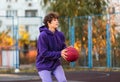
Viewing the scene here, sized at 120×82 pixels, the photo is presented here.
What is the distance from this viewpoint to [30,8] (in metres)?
63.6

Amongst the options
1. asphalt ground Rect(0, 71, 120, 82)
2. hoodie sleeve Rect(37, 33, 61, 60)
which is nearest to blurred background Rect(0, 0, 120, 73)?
asphalt ground Rect(0, 71, 120, 82)

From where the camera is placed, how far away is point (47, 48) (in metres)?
7.01

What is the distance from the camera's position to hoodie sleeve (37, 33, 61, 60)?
689cm

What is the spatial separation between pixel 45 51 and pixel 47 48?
97mm

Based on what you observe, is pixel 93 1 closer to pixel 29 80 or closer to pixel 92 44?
pixel 92 44

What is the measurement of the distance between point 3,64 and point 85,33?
5.18m

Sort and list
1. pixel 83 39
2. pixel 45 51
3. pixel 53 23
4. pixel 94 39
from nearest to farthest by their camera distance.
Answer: pixel 45 51 < pixel 53 23 < pixel 94 39 < pixel 83 39

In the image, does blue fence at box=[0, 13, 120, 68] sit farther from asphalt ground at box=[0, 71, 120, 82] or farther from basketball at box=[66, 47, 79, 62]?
basketball at box=[66, 47, 79, 62]

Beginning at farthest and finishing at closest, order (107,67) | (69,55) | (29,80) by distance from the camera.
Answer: (107,67) < (29,80) < (69,55)

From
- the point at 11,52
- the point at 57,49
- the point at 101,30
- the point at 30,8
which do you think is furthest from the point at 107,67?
the point at 30,8

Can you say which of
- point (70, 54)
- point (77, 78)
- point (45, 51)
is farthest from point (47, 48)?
point (77, 78)

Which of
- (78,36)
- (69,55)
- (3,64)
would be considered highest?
(69,55)

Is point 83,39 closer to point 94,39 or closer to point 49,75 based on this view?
point 94,39

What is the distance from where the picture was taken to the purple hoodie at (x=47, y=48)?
696 cm
